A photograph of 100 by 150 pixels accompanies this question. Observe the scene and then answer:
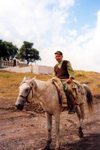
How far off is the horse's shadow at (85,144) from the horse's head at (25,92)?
1740 millimetres

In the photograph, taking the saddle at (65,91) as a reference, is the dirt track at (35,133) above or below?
below

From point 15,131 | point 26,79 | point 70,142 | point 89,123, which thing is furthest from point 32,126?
point 26,79

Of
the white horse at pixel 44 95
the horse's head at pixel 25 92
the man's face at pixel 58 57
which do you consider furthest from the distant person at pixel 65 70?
the horse's head at pixel 25 92

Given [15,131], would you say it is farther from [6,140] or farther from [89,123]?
[89,123]

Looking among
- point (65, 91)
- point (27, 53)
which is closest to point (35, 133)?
point (65, 91)

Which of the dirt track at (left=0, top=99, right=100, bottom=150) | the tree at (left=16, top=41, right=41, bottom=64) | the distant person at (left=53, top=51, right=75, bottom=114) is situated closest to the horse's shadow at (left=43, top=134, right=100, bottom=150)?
the dirt track at (left=0, top=99, right=100, bottom=150)

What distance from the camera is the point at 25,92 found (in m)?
3.99

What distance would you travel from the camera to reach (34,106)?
10234 mm

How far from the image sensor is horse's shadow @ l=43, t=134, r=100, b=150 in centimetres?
467

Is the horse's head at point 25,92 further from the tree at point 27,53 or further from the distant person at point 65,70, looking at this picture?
the tree at point 27,53

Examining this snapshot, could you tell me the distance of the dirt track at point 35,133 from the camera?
4.86 metres

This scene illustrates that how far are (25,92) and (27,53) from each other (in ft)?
230

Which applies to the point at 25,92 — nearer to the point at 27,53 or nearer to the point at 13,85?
the point at 13,85

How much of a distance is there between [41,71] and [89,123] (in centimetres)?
2538
